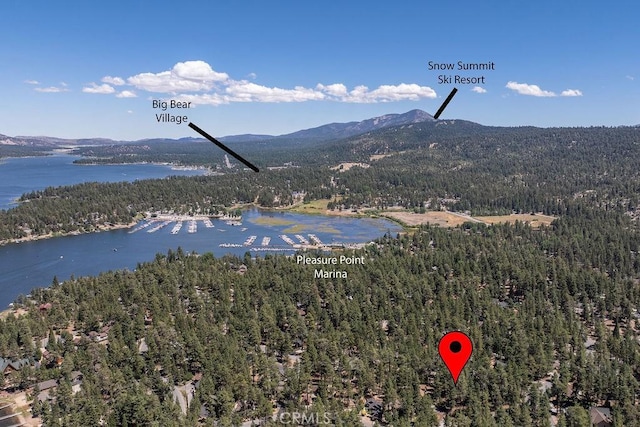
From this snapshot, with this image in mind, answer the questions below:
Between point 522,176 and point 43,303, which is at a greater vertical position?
point 522,176

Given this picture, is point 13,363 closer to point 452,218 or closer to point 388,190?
point 452,218

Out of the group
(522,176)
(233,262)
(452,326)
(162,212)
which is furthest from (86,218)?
(522,176)

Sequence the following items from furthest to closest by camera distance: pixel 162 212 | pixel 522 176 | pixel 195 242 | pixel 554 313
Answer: pixel 522 176
pixel 162 212
pixel 195 242
pixel 554 313

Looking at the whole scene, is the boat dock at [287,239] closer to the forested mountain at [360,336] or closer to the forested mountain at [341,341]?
the forested mountain at [360,336]

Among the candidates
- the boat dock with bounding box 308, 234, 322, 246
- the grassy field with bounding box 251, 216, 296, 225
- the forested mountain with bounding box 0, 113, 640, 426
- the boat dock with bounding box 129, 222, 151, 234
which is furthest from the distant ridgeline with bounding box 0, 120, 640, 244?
the forested mountain with bounding box 0, 113, 640, 426

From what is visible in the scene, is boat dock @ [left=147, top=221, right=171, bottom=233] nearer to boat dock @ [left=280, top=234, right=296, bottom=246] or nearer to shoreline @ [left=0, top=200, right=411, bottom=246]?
shoreline @ [left=0, top=200, right=411, bottom=246]

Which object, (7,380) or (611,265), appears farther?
(611,265)

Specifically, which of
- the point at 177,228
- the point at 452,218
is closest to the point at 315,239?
the point at 177,228

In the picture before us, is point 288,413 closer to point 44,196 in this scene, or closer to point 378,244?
point 378,244

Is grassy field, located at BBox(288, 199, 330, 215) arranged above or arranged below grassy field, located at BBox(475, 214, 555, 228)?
below
